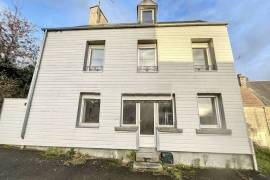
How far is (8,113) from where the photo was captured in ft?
26.6

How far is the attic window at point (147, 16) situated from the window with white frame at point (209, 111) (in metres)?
5.36

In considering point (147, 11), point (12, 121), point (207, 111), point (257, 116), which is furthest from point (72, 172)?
point (257, 116)

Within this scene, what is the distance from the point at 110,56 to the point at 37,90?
13.1 ft

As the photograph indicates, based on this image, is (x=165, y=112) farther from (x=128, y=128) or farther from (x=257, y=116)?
(x=257, y=116)

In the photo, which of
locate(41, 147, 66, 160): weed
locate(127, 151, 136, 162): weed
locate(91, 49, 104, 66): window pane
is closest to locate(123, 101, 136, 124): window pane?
locate(127, 151, 136, 162): weed

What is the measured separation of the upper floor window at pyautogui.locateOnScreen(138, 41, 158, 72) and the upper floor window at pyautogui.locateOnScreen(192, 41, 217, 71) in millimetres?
2080

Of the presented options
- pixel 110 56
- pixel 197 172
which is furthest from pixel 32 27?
pixel 197 172

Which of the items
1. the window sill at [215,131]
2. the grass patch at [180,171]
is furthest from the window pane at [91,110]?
the window sill at [215,131]

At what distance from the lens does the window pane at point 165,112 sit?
7871 millimetres

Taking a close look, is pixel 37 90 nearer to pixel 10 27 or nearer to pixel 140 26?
pixel 140 26

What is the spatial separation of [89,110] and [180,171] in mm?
4814

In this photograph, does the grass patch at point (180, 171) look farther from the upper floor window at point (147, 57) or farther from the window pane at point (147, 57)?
the window pane at point (147, 57)

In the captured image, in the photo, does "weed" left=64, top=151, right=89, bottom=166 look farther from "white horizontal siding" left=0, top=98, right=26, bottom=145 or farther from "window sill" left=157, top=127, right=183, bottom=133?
"window sill" left=157, top=127, right=183, bottom=133

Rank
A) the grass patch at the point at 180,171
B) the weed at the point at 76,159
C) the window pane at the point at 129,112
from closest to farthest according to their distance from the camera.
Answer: the grass patch at the point at 180,171, the weed at the point at 76,159, the window pane at the point at 129,112
